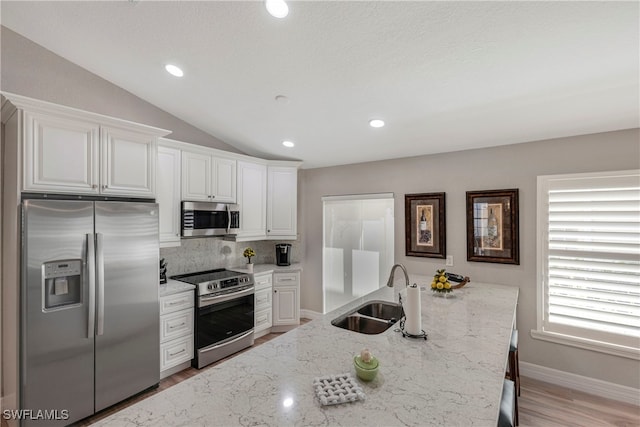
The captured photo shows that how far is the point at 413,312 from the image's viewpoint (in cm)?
169

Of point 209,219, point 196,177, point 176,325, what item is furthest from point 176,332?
point 196,177

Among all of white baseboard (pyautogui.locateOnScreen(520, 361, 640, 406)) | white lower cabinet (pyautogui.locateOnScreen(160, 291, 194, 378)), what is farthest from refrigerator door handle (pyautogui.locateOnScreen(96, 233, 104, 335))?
white baseboard (pyautogui.locateOnScreen(520, 361, 640, 406))

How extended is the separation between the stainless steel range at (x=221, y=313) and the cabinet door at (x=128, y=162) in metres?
1.14

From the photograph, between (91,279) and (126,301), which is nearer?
(91,279)

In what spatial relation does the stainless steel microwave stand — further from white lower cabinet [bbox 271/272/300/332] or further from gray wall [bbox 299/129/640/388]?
gray wall [bbox 299/129/640/388]

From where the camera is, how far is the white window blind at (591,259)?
2.42 meters

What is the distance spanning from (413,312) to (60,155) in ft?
8.95

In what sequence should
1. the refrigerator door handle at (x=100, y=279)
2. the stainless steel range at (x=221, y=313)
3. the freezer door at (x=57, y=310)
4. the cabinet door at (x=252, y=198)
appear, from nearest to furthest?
the freezer door at (x=57, y=310) < the refrigerator door handle at (x=100, y=279) < the stainless steel range at (x=221, y=313) < the cabinet door at (x=252, y=198)

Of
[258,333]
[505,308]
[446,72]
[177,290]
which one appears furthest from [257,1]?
[258,333]

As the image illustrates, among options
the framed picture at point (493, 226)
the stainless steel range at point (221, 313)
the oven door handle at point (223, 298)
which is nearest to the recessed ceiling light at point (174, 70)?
the stainless steel range at point (221, 313)

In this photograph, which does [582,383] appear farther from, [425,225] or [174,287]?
[174,287]

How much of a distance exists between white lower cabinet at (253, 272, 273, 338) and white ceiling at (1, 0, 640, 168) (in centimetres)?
197

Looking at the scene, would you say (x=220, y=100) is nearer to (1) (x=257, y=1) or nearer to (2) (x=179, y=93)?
(2) (x=179, y=93)

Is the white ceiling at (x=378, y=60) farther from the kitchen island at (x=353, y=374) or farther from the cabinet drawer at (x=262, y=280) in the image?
the cabinet drawer at (x=262, y=280)
